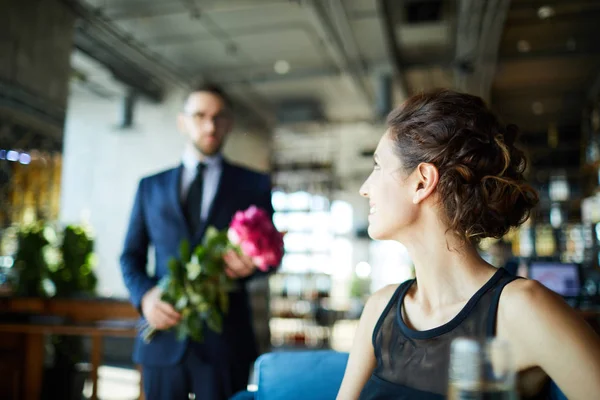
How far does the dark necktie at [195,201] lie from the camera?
185 cm

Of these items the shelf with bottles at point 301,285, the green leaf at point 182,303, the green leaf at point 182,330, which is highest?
the green leaf at point 182,303

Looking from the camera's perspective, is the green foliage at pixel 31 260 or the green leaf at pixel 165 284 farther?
the green foliage at pixel 31 260

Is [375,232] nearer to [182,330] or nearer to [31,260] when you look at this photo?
[182,330]

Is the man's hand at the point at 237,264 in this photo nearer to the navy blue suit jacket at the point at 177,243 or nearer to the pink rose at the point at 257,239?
the pink rose at the point at 257,239

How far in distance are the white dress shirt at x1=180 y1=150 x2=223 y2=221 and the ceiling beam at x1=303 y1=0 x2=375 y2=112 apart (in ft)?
16.1

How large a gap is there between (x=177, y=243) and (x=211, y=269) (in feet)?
0.85

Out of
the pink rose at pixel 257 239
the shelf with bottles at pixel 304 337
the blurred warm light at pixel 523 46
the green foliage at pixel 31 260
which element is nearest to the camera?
the pink rose at pixel 257 239

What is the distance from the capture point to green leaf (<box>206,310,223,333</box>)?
1.60m

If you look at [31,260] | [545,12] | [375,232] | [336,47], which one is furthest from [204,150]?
[545,12]

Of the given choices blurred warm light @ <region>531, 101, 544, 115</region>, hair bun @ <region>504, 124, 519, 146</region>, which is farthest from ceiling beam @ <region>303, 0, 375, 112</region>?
hair bun @ <region>504, 124, 519, 146</region>

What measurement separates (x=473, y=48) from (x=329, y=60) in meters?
2.17

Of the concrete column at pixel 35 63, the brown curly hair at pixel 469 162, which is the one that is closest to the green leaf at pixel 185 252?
the brown curly hair at pixel 469 162

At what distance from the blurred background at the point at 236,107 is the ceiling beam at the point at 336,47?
3 centimetres

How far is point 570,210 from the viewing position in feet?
35.9
